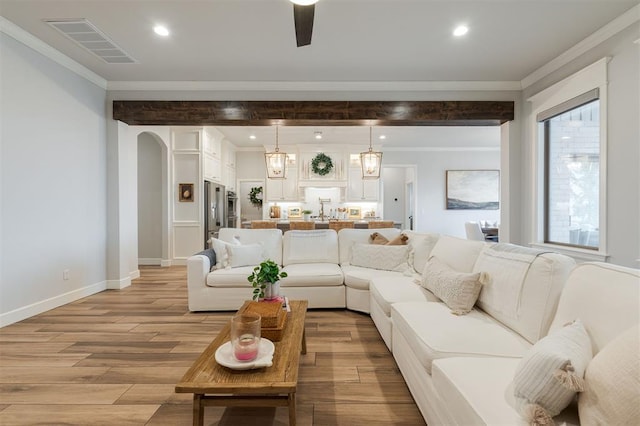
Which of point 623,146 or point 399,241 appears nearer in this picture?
point 623,146

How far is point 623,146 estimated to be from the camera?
290 cm

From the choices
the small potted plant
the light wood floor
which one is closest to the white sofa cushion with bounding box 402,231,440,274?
the light wood floor

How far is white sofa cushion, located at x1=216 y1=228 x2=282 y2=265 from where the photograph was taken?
13.1ft

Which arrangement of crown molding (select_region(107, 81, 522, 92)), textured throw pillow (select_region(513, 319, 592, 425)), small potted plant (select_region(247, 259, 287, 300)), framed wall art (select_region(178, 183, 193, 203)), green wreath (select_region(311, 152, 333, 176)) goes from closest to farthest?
textured throw pillow (select_region(513, 319, 592, 425))
small potted plant (select_region(247, 259, 287, 300))
crown molding (select_region(107, 81, 522, 92))
framed wall art (select_region(178, 183, 193, 203))
green wreath (select_region(311, 152, 333, 176))

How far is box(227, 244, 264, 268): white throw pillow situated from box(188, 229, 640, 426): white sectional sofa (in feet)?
0.26

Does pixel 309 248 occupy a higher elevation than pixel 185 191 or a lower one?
lower

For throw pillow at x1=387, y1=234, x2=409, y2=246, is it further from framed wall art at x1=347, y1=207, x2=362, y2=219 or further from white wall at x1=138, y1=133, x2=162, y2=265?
white wall at x1=138, y1=133, x2=162, y2=265

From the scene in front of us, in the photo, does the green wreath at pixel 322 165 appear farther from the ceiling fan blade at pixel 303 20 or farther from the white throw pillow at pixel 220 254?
the ceiling fan blade at pixel 303 20

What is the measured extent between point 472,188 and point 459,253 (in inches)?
265

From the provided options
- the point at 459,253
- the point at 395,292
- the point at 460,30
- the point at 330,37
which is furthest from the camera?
the point at 330,37

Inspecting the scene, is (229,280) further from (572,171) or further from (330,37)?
(572,171)

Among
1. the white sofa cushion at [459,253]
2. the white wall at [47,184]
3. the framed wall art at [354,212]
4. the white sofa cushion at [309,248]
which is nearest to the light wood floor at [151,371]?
the white wall at [47,184]

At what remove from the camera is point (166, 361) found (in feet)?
7.64

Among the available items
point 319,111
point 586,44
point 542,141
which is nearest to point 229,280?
point 319,111
